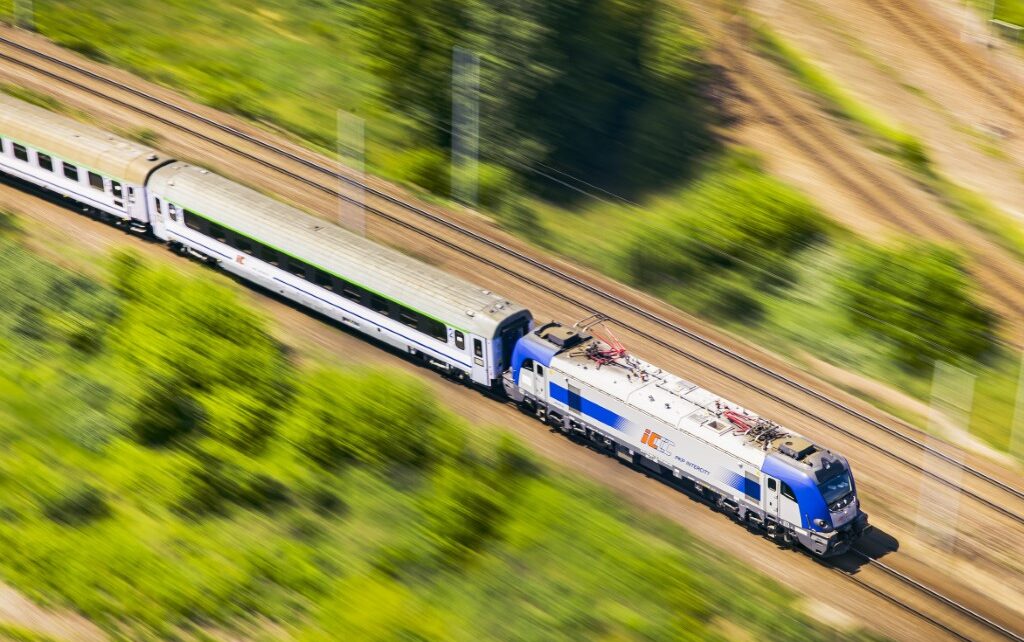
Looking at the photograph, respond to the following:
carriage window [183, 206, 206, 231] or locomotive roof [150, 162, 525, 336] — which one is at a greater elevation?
locomotive roof [150, 162, 525, 336]

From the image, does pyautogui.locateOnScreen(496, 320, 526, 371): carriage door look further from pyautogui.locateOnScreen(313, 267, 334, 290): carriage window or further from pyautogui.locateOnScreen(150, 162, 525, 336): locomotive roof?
pyautogui.locateOnScreen(313, 267, 334, 290): carriage window

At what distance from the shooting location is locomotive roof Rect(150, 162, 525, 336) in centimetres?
3603

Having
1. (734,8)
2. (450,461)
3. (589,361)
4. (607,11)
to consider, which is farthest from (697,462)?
(734,8)

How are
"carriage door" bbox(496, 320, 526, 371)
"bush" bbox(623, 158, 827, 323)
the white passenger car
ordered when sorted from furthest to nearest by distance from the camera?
"bush" bbox(623, 158, 827, 323) → the white passenger car → "carriage door" bbox(496, 320, 526, 371)

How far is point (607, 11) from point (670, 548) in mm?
26980

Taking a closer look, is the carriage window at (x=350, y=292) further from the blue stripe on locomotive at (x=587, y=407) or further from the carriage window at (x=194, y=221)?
the blue stripe on locomotive at (x=587, y=407)

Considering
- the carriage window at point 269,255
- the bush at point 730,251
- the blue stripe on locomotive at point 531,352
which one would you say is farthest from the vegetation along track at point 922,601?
the carriage window at point 269,255

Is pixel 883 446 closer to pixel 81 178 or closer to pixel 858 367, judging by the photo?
pixel 858 367

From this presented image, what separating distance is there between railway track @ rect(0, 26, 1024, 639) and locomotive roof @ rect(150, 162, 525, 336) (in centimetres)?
592

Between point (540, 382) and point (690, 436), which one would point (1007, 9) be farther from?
point (690, 436)

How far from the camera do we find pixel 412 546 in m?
30.5

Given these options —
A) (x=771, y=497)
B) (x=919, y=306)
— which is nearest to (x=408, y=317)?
(x=771, y=497)

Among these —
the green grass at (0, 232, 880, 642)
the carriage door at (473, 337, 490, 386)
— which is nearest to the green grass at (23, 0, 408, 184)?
the carriage door at (473, 337, 490, 386)

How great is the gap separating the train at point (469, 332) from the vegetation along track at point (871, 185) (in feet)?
49.4
